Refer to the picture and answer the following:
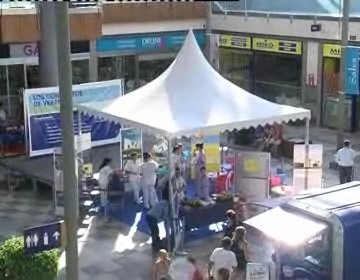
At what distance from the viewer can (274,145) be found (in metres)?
21.8

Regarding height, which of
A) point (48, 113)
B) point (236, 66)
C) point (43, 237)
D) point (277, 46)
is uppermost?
point (277, 46)

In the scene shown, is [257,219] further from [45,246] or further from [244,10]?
[244,10]

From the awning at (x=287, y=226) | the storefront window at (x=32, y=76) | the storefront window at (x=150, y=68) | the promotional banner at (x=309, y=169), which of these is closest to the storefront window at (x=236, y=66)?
the storefront window at (x=150, y=68)

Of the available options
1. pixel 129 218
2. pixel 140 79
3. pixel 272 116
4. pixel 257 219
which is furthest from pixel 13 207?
pixel 140 79

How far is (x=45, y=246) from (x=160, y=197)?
826cm

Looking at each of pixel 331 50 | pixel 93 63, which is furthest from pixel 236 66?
pixel 93 63

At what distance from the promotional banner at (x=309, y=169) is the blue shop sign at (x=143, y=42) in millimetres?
12425

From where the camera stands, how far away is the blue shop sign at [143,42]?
28062 mm

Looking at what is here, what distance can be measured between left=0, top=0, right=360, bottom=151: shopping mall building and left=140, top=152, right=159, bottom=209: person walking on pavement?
8092 millimetres

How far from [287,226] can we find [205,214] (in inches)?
134

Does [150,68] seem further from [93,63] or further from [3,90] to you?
[3,90]

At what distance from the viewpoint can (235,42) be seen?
98.1 ft

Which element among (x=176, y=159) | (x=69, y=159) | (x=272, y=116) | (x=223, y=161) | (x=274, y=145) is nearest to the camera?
(x=69, y=159)

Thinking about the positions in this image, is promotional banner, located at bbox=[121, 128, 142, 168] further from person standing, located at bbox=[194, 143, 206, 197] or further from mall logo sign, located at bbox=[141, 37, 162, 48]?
mall logo sign, located at bbox=[141, 37, 162, 48]
